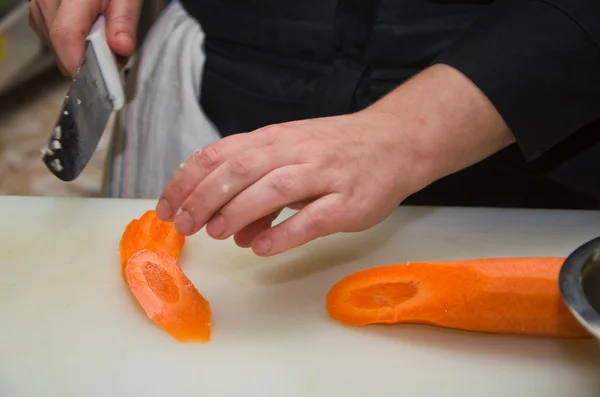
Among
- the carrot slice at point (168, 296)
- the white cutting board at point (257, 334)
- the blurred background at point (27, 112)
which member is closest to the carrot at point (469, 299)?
the white cutting board at point (257, 334)

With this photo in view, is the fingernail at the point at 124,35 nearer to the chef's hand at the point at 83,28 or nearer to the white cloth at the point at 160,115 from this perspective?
the chef's hand at the point at 83,28

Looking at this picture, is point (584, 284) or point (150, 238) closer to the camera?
point (584, 284)

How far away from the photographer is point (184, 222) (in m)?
0.62

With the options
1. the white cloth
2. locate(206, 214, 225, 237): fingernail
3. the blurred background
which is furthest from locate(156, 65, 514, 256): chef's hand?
the blurred background

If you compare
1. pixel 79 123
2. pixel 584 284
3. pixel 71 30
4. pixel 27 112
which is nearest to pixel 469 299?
pixel 584 284

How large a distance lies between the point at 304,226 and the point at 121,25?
380mm

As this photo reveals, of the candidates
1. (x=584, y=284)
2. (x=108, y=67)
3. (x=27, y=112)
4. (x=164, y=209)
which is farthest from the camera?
(x=27, y=112)

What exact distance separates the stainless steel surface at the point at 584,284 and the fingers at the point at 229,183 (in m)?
0.24

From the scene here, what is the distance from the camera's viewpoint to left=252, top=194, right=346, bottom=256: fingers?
1.98ft

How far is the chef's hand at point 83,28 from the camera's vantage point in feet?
2.64

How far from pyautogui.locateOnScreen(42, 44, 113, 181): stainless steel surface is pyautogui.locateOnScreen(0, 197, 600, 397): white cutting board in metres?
0.10

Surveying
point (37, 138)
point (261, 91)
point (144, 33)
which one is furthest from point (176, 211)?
point (37, 138)

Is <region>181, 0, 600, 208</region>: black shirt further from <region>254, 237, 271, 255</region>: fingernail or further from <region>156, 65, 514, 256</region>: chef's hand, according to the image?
<region>254, 237, 271, 255</region>: fingernail

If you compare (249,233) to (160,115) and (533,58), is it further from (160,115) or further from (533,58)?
(160,115)
